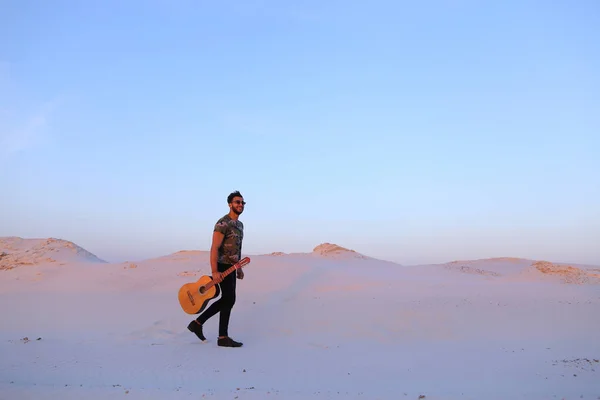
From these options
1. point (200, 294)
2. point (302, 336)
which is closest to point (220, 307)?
point (200, 294)

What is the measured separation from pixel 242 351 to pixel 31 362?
2714 mm

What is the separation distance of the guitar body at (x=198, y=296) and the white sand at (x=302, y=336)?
1.77ft

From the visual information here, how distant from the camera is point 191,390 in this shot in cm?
475

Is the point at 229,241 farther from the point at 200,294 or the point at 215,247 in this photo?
the point at 200,294

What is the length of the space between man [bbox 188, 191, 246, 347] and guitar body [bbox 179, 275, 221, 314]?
12 cm

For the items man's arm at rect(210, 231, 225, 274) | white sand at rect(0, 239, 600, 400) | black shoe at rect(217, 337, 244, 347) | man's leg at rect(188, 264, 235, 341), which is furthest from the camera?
man's leg at rect(188, 264, 235, 341)

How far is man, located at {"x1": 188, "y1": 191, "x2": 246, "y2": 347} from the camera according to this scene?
711cm

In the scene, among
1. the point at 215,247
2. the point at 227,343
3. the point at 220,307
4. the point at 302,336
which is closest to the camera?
the point at 227,343

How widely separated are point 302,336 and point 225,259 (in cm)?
193

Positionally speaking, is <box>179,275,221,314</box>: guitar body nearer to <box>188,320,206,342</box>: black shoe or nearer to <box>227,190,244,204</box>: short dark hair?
<box>188,320,206,342</box>: black shoe

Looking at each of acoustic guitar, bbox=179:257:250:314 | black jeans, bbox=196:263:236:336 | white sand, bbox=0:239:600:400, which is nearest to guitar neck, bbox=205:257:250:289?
acoustic guitar, bbox=179:257:250:314

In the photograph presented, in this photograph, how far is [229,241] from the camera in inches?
285

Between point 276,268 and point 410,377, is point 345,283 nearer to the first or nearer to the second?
point 276,268

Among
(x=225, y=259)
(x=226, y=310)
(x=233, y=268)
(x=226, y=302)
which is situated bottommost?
(x=226, y=310)
